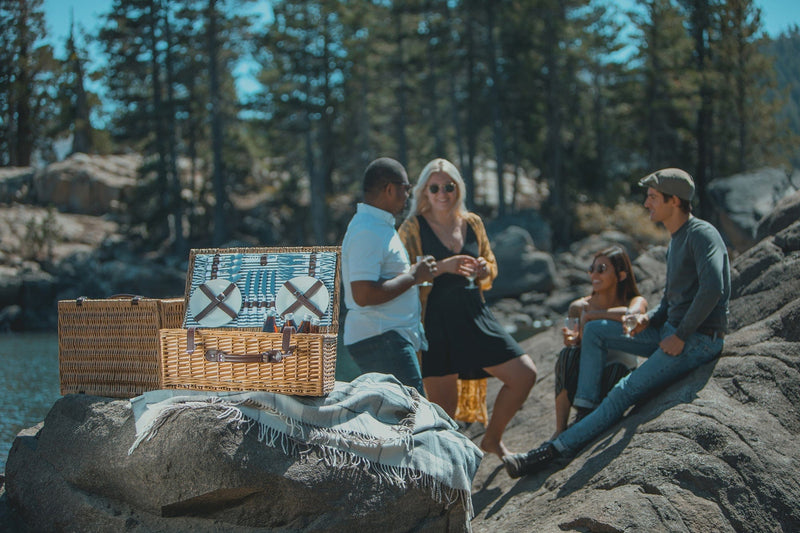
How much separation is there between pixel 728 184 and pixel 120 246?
2181 cm

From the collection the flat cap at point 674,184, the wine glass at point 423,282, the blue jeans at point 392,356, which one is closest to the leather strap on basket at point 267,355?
the blue jeans at point 392,356

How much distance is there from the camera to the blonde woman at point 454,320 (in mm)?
5602

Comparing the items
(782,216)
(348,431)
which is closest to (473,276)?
(348,431)

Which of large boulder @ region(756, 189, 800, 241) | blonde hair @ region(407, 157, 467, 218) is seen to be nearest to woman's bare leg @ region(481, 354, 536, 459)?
blonde hair @ region(407, 157, 467, 218)

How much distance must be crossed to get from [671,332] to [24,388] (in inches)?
287

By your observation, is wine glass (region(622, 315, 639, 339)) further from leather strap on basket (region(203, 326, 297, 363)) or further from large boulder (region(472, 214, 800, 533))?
leather strap on basket (region(203, 326, 297, 363))

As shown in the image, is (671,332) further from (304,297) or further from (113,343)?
(113,343)

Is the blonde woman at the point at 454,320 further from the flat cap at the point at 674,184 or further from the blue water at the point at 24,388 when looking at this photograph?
the blue water at the point at 24,388

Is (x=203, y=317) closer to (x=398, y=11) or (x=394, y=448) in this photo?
(x=394, y=448)

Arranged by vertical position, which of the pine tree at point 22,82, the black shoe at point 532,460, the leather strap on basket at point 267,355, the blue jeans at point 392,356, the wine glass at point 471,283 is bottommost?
the black shoe at point 532,460

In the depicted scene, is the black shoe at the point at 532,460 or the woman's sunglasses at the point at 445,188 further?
the woman's sunglasses at the point at 445,188

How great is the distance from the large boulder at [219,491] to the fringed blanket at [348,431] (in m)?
0.05

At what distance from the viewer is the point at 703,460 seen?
179 inches

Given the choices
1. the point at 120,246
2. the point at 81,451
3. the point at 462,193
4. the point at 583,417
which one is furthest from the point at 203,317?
the point at 120,246
